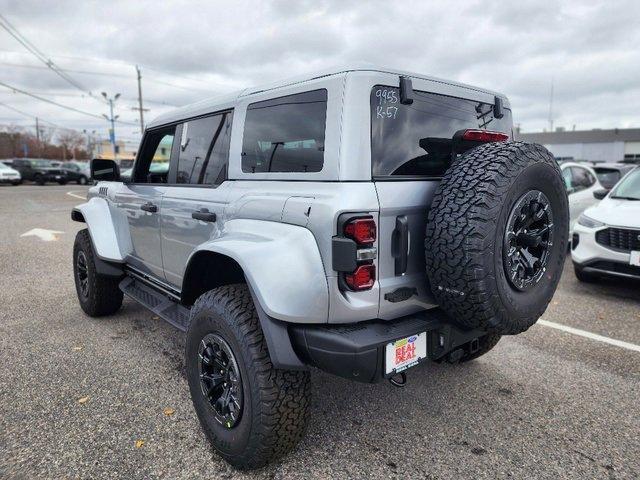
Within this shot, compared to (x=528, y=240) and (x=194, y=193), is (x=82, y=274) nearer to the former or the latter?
(x=194, y=193)

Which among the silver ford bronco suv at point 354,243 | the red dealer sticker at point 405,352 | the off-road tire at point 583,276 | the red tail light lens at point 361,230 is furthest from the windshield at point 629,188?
the red tail light lens at point 361,230

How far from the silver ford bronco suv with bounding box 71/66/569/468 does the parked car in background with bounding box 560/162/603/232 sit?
19.4 feet

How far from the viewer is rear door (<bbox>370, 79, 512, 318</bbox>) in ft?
6.75

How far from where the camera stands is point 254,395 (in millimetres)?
2080

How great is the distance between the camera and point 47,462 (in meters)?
2.29

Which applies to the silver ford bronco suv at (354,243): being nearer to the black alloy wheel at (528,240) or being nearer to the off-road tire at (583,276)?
the black alloy wheel at (528,240)

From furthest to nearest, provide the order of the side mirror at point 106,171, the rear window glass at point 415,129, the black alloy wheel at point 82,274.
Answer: the black alloy wheel at point 82,274 → the side mirror at point 106,171 → the rear window glass at point 415,129

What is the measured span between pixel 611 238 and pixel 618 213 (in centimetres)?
35

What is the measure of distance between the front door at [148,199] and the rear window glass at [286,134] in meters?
1.04

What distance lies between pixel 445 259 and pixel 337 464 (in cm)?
117

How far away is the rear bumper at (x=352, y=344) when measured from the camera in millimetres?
1938

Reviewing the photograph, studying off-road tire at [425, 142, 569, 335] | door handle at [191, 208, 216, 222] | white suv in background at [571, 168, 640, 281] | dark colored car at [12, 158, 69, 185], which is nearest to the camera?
off-road tire at [425, 142, 569, 335]

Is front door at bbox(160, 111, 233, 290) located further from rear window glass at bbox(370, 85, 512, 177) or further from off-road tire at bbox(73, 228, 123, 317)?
off-road tire at bbox(73, 228, 123, 317)

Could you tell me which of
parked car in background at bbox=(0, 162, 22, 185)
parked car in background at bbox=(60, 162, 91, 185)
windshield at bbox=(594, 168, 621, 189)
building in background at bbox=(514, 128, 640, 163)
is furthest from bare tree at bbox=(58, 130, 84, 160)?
windshield at bbox=(594, 168, 621, 189)
